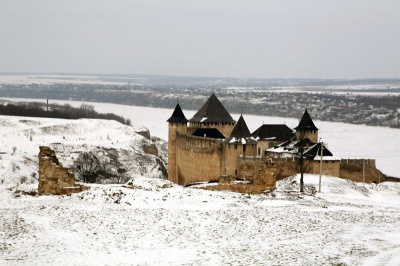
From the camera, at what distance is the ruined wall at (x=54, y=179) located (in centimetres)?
2491

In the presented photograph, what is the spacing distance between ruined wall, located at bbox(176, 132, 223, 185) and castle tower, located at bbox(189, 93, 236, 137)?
195cm

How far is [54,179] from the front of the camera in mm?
25047

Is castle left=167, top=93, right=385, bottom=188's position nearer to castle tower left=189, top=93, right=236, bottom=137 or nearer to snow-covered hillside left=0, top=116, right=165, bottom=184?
castle tower left=189, top=93, right=236, bottom=137

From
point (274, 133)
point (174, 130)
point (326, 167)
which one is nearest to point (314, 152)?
point (326, 167)

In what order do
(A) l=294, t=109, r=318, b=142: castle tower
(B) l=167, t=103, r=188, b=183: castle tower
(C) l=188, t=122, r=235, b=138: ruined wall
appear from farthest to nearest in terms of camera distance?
(B) l=167, t=103, r=188, b=183: castle tower < (C) l=188, t=122, r=235, b=138: ruined wall < (A) l=294, t=109, r=318, b=142: castle tower

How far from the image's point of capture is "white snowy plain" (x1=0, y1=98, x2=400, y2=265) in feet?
53.6

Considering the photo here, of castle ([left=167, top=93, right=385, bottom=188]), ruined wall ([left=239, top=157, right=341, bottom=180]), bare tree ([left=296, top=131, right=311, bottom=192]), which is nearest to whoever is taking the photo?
bare tree ([left=296, top=131, right=311, bottom=192])

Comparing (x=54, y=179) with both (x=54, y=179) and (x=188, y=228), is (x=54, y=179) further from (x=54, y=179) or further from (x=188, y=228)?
(x=188, y=228)

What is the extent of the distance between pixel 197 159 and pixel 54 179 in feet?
70.2

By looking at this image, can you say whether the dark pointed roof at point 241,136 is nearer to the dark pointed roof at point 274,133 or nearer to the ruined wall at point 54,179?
the dark pointed roof at point 274,133

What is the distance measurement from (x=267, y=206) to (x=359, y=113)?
126 m

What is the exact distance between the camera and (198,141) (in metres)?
45.4

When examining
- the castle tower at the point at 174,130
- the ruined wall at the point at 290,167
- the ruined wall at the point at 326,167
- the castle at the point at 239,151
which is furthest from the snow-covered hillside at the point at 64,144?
the ruined wall at the point at 326,167

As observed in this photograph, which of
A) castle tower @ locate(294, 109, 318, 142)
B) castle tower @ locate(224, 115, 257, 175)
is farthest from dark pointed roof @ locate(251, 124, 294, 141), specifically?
castle tower @ locate(224, 115, 257, 175)
